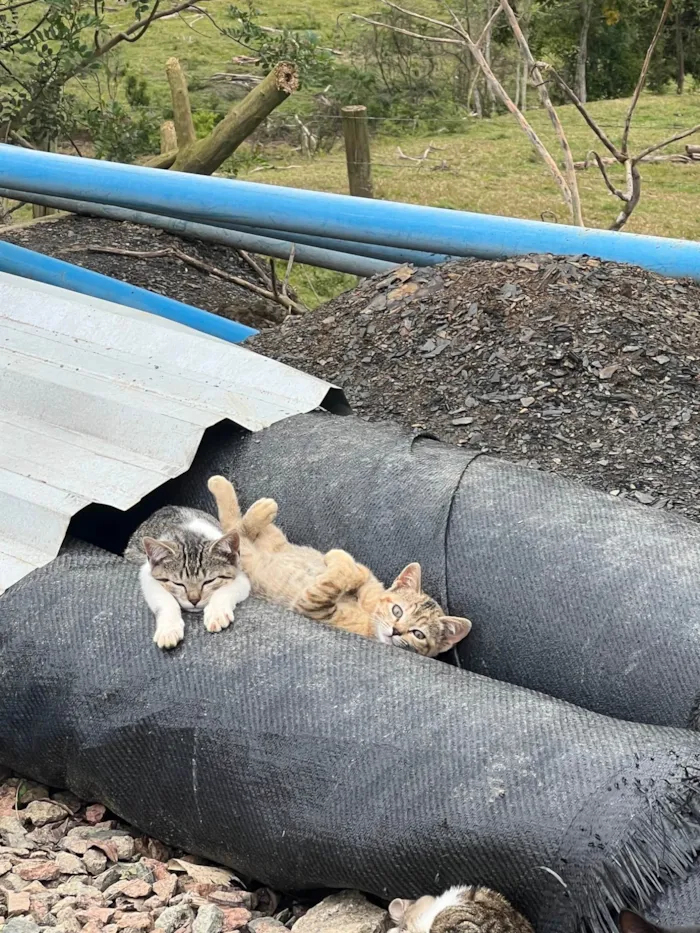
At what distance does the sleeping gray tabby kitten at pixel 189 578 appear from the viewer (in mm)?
3123

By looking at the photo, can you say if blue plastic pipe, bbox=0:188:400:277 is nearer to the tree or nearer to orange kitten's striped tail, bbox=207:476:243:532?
the tree

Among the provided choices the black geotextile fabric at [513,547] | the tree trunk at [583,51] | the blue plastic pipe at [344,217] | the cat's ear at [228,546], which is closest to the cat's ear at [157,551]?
the cat's ear at [228,546]

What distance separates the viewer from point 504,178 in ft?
43.9

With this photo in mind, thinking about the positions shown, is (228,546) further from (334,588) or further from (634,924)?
(634,924)

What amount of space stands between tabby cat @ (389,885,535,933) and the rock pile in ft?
0.54

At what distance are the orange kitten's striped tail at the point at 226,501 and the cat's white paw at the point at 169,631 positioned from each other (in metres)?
0.67

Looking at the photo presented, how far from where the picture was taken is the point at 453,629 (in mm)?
3305

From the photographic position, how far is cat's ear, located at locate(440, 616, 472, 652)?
3283 mm

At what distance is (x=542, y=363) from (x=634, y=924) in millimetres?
2644

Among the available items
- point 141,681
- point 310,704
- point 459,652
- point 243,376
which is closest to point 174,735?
point 141,681

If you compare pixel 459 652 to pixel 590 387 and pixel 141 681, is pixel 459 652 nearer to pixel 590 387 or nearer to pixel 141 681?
pixel 141 681

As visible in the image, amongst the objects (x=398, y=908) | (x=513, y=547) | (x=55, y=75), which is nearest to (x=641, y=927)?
(x=398, y=908)

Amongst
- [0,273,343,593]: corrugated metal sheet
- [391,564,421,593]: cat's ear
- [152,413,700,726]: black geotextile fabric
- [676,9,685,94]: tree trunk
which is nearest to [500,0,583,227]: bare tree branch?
[0,273,343,593]: corrugated metal sheet

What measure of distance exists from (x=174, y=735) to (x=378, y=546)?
38.8 inches
